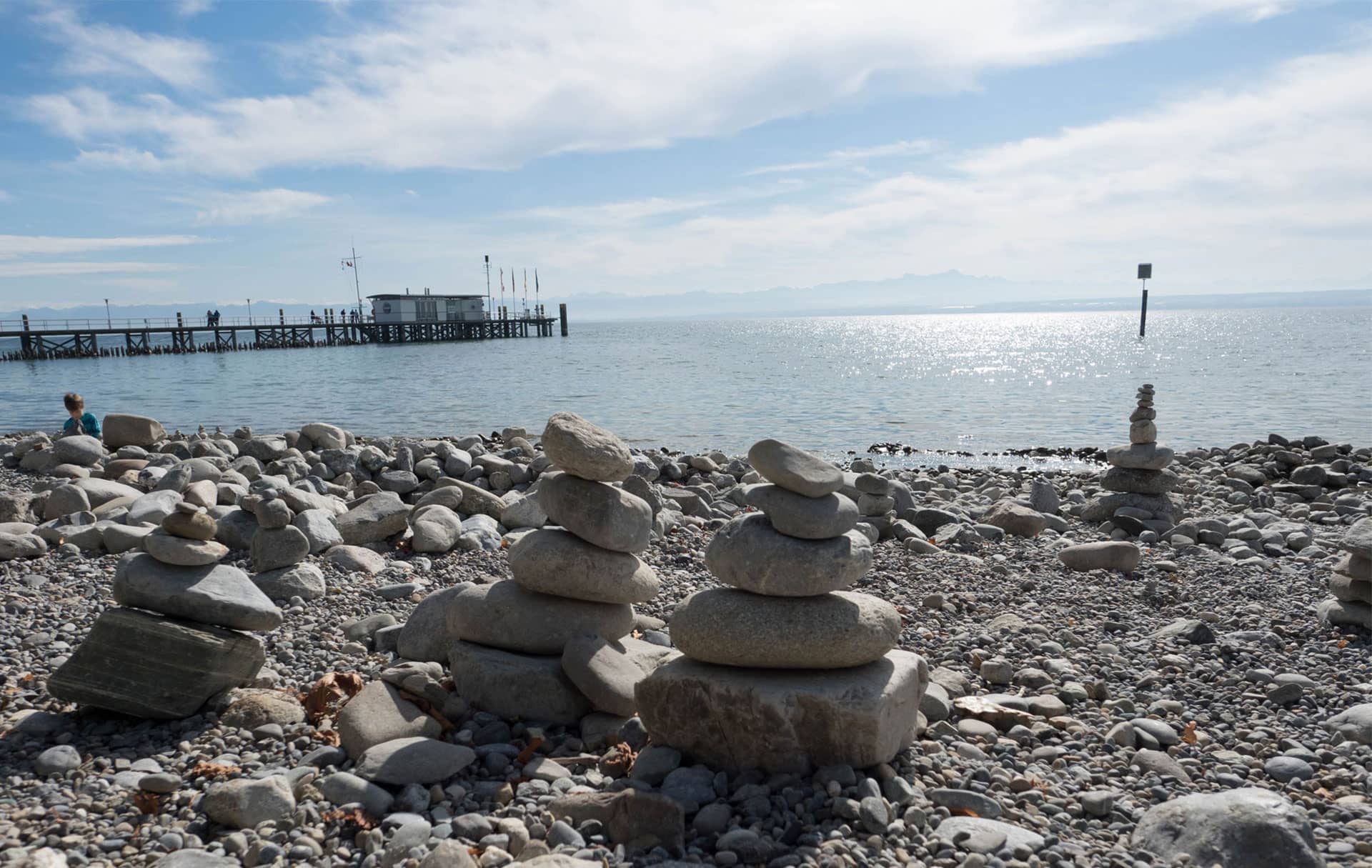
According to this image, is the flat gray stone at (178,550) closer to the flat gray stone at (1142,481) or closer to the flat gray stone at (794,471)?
the flat gray stone at (794,471)

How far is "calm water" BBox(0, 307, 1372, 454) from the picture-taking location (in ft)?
88.3

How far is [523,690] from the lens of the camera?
225 inches

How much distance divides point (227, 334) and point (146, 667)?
86.5m

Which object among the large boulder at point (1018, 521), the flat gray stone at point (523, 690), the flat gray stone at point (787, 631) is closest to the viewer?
the flat gray stone at point (787, 631)

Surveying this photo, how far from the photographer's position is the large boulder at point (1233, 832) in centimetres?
391

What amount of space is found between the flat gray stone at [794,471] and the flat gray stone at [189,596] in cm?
324

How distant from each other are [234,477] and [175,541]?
24.1ft

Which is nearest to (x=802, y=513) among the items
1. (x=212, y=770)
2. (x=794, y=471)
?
(x=794, y=471)

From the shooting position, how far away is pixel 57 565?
852cm

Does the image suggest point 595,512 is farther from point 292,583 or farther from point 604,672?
point 292,583

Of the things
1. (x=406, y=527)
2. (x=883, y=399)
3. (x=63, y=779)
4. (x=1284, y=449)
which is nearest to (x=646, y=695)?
(x=63, y=779)

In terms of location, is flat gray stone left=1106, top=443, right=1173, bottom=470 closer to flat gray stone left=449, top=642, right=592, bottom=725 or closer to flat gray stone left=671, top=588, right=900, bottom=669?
flat gray stone left=671, top=588, right=900, bottom=669

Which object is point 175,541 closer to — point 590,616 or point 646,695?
point 590,616

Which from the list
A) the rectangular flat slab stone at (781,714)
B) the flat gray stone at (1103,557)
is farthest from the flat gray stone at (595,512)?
the flat gray stone at (1103,557)
